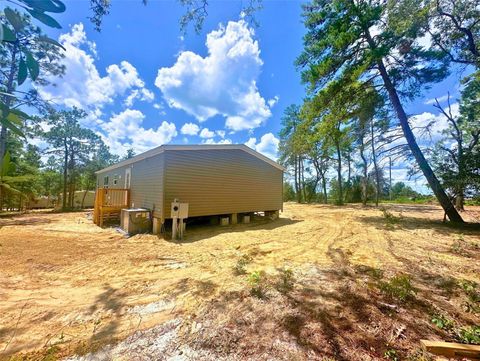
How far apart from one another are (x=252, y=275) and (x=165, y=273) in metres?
1.63

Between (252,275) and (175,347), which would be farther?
(252,275)

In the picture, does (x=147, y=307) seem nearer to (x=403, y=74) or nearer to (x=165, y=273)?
(x=165, y=273)

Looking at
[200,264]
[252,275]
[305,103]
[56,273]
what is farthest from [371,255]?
[305,103]

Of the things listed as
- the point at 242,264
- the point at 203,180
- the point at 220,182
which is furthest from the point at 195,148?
the point at 242,264

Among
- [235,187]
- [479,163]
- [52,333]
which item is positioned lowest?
[52,333]

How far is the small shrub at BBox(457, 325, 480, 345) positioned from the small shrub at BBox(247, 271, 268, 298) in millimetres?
2131

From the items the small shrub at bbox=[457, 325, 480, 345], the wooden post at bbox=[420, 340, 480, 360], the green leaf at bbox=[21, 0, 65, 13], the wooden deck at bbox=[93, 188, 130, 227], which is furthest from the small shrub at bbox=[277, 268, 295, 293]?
the wooden deck at bbox=[93, 188, 130, 227]

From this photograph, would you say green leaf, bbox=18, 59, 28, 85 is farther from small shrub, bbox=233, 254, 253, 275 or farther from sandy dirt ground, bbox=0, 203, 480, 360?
small shrub, bbox=233, 254, 253, 275

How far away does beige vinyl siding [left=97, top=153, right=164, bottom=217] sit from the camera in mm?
7994

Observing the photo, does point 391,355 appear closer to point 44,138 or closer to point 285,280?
point 285,280

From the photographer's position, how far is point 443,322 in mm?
2561

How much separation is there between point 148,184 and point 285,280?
7.12m

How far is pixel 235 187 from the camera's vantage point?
32.4ft

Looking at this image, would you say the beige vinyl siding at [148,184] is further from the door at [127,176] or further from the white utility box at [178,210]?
the white utility box at [178,210]
